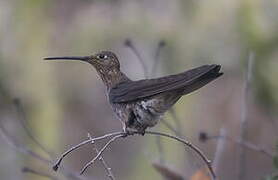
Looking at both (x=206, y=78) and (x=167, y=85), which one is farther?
(x=167, y=85)

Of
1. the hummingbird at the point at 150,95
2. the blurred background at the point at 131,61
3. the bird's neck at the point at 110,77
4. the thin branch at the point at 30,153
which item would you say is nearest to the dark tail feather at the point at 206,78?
the hummingbird at the point at 150,95

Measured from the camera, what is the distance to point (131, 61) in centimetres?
872

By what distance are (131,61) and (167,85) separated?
195 inches

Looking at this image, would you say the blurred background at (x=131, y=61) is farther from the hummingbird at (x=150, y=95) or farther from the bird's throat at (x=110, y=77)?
the hummingbird at (x=150, y=95)

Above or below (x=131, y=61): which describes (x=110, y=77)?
above

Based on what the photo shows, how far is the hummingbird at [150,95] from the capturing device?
11.8 feet

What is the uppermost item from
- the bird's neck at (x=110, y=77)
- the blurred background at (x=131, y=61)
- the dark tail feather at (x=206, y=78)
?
the dark tail feather at (x=206, y=78)

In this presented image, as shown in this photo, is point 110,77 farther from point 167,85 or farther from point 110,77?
point 167,85

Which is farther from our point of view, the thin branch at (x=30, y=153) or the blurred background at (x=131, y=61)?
the blurred background at (x=131, y=61)

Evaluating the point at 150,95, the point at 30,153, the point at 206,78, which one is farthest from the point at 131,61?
the point at 206,78

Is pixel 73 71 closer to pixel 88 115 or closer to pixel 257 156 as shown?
pixel 88 115

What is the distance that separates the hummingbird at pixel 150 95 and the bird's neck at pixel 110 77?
17 cm

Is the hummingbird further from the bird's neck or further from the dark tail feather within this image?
the bird's neck

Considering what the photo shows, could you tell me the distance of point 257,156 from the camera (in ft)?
33.7
